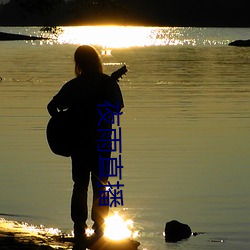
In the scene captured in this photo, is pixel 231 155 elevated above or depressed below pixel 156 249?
above

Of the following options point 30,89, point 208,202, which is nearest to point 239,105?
point 30,89

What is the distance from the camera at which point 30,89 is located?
4622cm

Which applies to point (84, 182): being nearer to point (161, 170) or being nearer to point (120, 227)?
point (120, 227)

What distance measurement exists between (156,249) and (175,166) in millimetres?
7566

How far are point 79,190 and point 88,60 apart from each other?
1349 mm

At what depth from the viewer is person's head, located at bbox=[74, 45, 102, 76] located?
33.1 feet

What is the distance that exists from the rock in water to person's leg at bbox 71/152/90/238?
281cm

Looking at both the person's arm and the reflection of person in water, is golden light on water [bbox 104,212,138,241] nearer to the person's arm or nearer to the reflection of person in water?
the reflection of person in water

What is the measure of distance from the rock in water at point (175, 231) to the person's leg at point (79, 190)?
281 cm

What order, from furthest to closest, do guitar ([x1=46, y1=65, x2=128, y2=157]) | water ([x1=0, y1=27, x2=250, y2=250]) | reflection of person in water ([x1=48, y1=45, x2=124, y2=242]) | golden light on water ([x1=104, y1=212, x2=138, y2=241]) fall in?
water ([x1=0, y1=27, x2=250, y2=250]) < golden light on water ([x1=104, y1=212, x2=138, y2=241]) < guitar ([x1=46, y1=65, x2=128, y2=157]) < reflection of person in water ([x1=48, y1=45, x2=124, y2=242])

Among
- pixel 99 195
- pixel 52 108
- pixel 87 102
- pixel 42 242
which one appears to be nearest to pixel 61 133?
pixel 52 108

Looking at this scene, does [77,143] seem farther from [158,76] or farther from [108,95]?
[158,76]

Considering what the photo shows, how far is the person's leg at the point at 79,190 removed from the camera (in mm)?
10211

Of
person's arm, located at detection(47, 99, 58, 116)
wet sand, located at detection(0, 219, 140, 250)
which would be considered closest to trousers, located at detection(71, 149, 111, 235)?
wet sand, located at detection(0, 219, 140, 250)
